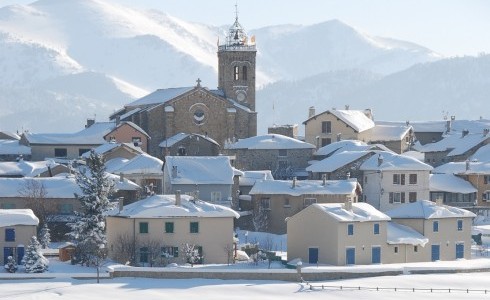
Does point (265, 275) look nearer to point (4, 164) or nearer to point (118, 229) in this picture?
point (118, 229)

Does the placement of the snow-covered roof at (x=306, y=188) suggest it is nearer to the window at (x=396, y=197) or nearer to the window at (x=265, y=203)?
the window at (x=265, y=203)

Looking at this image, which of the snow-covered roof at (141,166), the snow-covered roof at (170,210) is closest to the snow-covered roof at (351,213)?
the snow-covered roof at (170,210)

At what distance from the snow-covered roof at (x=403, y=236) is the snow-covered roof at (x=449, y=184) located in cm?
2057

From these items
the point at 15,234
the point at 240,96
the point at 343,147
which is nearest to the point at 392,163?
the point at 343,147

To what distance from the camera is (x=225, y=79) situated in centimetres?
12662

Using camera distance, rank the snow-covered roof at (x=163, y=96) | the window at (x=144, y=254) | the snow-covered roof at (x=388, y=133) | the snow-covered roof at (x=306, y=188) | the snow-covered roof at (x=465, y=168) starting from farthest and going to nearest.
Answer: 1. the snow-covered roof at (x=388, y=133)
2. the snow-covered roof at (x=163, y=96)
3. the snow-covered roof at (x=465, y=168)
4. the snow-covered roof at (x=306, y=188)
5. the window at (x=144, y=254)

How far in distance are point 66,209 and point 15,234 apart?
10.8 m

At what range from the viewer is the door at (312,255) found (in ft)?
258

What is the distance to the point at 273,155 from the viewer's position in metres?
111

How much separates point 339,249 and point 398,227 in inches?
267

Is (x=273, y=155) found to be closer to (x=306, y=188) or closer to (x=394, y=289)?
(x=306, y=188)

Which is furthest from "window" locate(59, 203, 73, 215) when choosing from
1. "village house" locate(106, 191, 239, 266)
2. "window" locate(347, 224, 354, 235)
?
"window" locate(347, 224, 354, 235)

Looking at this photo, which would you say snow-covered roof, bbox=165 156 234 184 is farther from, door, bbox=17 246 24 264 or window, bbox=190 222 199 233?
door, bbox=17 246 24 264

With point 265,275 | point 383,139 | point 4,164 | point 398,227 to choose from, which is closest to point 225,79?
point 383,139
